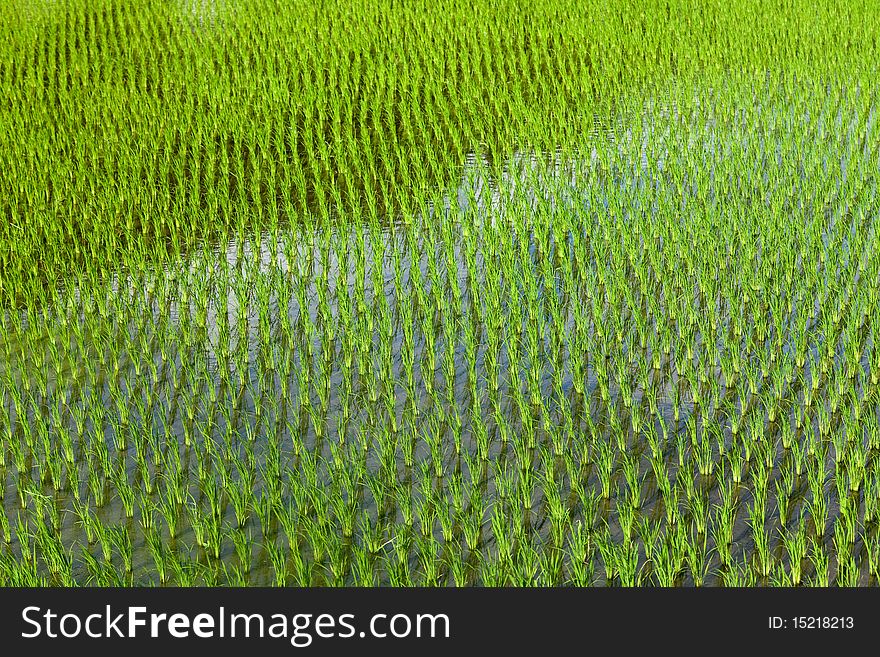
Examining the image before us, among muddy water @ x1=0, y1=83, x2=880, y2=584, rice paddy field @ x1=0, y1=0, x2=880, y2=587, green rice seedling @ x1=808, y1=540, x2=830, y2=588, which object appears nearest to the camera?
green rice seedling @ x1=808, y1=540, x2=830, y2=588

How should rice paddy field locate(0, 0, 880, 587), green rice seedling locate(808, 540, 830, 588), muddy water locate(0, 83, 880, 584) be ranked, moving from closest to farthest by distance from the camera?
green rice seedling locate(808, 540, 830, 588) → rice paddy field locate(0, 0, 880, 587) → muddy water locate(0, 83, 880, 584)

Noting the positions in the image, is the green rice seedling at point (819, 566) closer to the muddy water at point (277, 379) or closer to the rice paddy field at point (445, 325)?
the rice paddy field at point (445, 325)

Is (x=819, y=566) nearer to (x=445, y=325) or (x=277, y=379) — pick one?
(x=445, y=325)

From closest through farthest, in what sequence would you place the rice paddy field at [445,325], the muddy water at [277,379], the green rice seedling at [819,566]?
the green rice seedling at [819,566] → the rice paddy field at [445,325] → the muddy water at [277,379]

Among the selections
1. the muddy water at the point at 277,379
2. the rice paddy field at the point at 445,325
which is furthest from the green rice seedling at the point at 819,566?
the muddy water at the point at 277,379

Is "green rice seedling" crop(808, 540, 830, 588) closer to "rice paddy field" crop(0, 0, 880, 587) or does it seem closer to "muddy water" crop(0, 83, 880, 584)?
"rice paddy field" crop(0, 0, 880, 587)

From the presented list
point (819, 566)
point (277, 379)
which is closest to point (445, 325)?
point (277, 379)

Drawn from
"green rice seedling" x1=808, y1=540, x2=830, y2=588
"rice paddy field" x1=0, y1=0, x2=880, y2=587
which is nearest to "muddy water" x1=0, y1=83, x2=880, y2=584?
"rice paddy field" x1=0, y1=0, x2=880, y2=587

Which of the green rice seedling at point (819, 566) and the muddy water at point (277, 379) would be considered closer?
the green rice seedling at point (819, 566)
